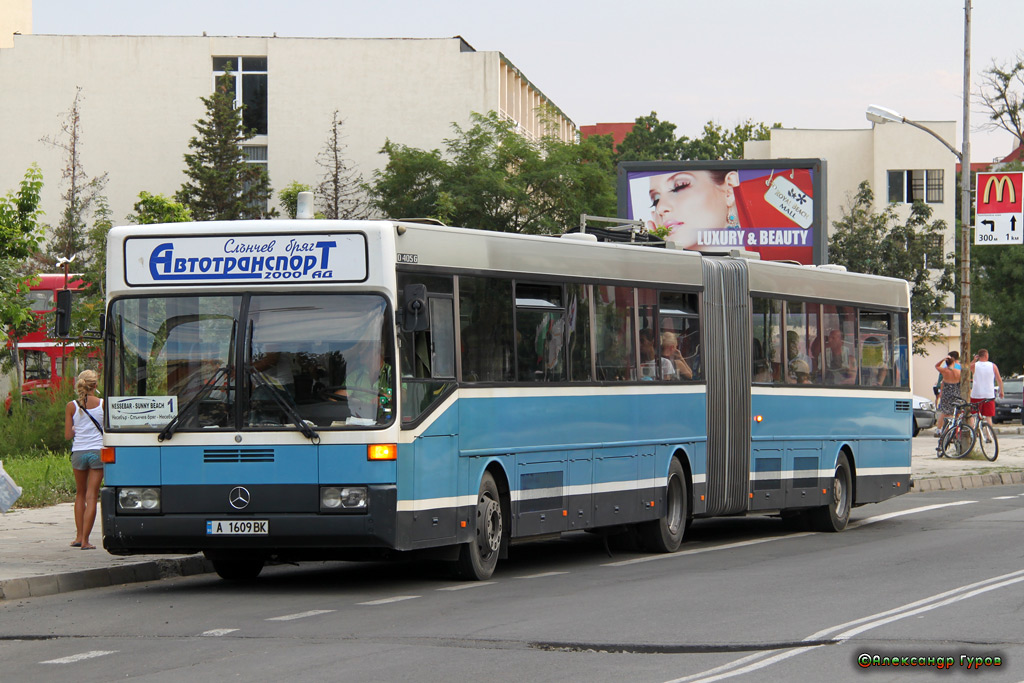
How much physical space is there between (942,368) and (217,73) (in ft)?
134

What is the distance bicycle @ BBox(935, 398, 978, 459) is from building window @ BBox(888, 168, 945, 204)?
4161 cm

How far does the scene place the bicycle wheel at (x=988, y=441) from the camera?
1218 inches

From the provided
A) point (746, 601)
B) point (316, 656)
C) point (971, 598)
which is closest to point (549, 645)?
point (316, 656)

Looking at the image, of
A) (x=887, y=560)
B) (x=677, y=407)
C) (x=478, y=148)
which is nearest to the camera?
(x=887, y=560)

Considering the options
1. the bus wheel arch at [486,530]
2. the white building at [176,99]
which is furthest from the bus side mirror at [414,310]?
the white building at [176,99]

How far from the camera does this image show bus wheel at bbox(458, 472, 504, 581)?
1304 cm

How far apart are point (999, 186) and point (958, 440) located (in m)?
5.20

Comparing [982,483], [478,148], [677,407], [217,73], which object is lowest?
[982,483]

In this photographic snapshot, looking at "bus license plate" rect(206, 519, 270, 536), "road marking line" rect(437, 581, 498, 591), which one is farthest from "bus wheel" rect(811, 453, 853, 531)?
"bus license plate" rect(206, 519, 270, 536)

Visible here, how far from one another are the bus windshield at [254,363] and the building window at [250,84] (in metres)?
54.5

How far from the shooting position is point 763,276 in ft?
59.0

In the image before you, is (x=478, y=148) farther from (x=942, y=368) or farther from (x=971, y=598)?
(x=971, y=598)

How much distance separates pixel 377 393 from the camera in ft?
39.3

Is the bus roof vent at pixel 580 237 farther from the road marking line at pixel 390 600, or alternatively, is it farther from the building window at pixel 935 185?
the building window at pixel 935 185
